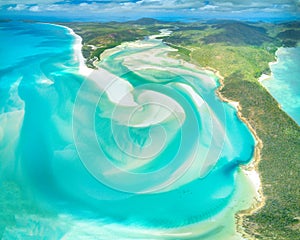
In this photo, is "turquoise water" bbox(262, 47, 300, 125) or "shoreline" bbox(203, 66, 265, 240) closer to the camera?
"shoreline" bbox(203, 66, 265, 240)

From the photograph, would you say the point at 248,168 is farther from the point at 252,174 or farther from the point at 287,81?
the point at 287,81

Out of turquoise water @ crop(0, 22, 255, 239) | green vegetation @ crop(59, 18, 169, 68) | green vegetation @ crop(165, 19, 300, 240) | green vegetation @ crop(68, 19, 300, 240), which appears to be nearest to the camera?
green vegetation @ crop(165, 19, 300, 240)

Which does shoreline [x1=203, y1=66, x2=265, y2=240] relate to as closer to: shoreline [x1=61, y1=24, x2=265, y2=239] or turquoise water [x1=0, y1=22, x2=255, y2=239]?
shoreline [x1=61, y1=24, x2=265, y2=239]

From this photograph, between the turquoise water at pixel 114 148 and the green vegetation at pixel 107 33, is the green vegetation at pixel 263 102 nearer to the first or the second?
the turquoise water at pixel 114 148

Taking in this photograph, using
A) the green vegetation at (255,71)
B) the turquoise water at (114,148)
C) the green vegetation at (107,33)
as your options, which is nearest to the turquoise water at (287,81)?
the green vegetation at (255,71)

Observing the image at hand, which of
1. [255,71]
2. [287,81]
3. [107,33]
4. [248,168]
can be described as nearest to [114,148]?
[248,168]

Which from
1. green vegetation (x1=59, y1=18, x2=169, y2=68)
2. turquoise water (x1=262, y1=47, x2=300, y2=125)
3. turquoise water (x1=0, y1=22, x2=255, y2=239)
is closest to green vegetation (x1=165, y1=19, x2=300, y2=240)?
turquoise water (x1=262, y1=47, x2=300, y2=125)
